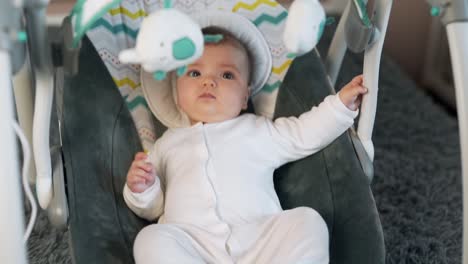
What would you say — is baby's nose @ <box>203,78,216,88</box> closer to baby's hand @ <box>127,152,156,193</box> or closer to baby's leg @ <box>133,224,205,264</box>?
baby's hand @ <box>127,152,156,193</box>

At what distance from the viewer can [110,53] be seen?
147 cm

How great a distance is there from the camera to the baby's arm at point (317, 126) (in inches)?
52.1

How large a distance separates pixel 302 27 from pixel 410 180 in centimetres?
108

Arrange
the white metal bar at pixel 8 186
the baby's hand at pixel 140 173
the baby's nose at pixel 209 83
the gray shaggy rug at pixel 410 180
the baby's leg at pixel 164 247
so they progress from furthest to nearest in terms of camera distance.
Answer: the gray shaggy rug at pixel 410 180
the baby's nose at pixel 209 83
the baby's hand at pixel 140 173
the baby's leg at pixel 164 247
the white metal bar at pixel 8 186

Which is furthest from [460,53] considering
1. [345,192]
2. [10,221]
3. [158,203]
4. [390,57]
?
[390,57]

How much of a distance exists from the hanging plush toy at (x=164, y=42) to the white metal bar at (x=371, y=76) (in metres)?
0.44

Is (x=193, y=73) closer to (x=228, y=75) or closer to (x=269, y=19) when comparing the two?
(x=228, y=75)

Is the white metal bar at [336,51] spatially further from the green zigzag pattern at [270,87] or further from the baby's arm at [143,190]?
the baby's arm at [143,190]

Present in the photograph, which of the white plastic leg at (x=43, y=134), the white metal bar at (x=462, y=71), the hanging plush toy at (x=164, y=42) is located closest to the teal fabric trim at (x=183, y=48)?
the hanging plush toy at (x=164, y=42)

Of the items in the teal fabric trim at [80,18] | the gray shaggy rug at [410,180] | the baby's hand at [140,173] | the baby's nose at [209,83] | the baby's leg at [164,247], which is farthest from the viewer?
the gray shaggy rug at [410,180]

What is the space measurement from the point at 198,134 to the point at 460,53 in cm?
57

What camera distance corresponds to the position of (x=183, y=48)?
96 centimetres

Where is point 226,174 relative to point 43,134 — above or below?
below

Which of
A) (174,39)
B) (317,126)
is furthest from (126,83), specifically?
(174,39)
